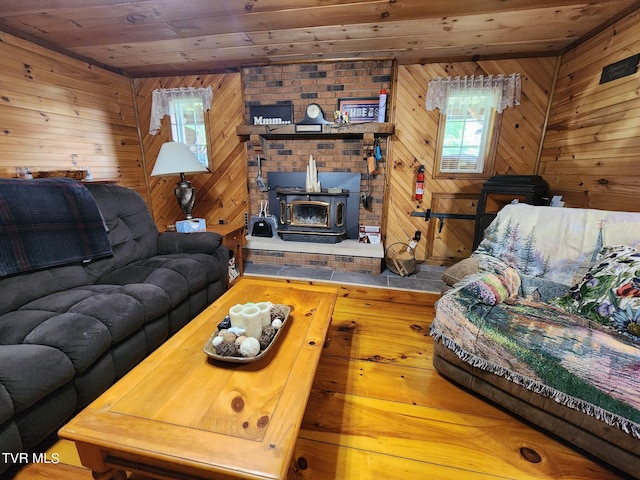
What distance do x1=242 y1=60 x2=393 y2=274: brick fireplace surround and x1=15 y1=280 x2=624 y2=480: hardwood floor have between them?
1.44 metres

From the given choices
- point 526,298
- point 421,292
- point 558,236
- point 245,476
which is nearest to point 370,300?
point 421,292

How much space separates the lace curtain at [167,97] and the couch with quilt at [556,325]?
3.32 metres

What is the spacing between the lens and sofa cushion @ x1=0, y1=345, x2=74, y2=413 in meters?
0.92

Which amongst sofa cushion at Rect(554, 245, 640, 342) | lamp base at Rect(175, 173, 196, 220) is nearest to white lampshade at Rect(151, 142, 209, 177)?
lamp base at Rect(175, 173, 196, 220)

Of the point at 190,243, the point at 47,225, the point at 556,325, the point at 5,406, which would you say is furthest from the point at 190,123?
the point at 556,325

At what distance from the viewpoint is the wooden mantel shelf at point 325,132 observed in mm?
2926

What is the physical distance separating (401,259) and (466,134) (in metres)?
1.50

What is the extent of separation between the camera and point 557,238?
62.3 inches

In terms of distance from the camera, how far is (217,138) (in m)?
3.40

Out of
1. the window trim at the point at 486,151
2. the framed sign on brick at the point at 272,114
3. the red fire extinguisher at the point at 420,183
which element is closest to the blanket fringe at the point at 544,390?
the red fire extinguisher at the point at 420,183

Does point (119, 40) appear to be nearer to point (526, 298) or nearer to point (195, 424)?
point (195, 424)

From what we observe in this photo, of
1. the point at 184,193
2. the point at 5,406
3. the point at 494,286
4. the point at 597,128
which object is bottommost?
the point at 5,406

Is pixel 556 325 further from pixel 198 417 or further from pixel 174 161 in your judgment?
pixel 174 161

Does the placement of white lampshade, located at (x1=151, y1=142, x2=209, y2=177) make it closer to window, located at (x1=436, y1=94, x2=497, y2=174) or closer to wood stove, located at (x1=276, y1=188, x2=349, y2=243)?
wood stove, located at (x1=276, y1=188, x2=349, y2=243)
